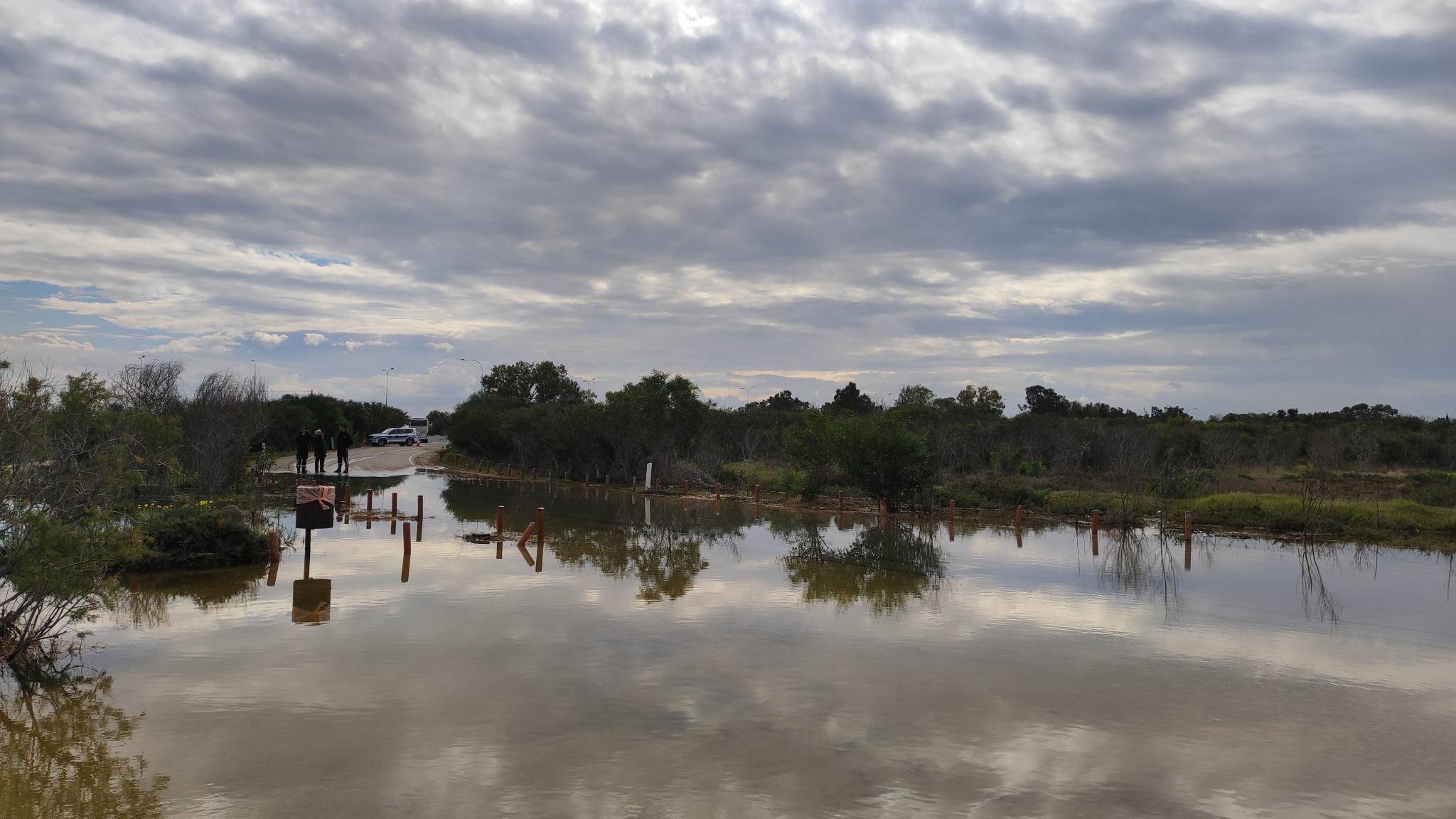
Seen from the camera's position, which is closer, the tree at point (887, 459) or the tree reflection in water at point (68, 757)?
the tree reflection in water at point (68, 757)

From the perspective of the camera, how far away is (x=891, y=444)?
108 feet

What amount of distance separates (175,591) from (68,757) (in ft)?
28.6

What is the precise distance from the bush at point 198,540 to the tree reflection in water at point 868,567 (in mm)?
10932

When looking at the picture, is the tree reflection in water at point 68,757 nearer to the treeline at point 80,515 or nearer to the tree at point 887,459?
the treeline at point 80,515

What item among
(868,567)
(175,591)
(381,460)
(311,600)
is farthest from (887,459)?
(381,460)

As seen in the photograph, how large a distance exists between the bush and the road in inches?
1060

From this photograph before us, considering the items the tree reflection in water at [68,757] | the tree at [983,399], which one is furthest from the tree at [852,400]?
the tree reflection in water at [68,757]

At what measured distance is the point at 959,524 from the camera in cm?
3064

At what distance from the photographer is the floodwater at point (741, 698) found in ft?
25.5

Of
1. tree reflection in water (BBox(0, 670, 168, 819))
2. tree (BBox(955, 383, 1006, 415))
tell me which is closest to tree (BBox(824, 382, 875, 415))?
tree (BBox(955, 383, 1006, 415))

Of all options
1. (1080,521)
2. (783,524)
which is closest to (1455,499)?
(1080,521)

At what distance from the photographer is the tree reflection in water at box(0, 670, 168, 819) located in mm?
7320

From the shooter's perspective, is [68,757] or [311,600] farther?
[311,600]

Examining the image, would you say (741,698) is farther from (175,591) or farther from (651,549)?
(651,549)
